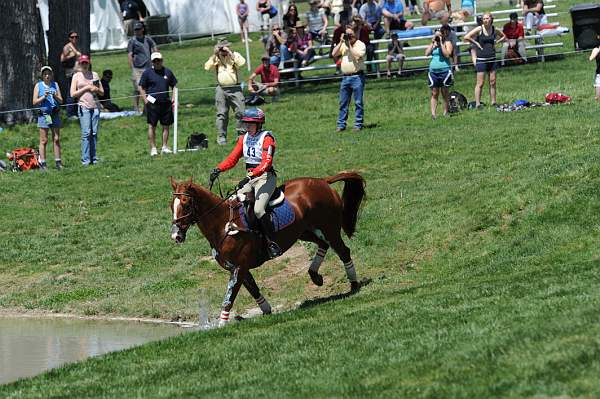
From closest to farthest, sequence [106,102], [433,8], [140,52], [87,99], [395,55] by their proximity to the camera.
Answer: [87,99] < [140,52] < [106,102] < [395,55] < [433,8]

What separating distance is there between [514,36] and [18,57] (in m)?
13.2

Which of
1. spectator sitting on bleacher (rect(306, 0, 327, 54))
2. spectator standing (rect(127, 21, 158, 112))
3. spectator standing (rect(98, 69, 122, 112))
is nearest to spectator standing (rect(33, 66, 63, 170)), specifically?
spectator standing (rect(127, 21, 158, 112))

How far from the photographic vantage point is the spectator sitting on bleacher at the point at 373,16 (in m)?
36.1

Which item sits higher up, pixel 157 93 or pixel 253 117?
pixel 253 117

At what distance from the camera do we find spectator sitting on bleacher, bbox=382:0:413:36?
36688 mm

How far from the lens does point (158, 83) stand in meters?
25.8

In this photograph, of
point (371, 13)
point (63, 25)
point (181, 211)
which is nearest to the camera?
point (181, 211)

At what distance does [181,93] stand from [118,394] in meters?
25.4

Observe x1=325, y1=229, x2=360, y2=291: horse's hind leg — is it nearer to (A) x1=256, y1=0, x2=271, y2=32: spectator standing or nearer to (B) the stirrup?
(B) the stirrup

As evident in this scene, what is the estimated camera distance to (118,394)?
1123 centimetres

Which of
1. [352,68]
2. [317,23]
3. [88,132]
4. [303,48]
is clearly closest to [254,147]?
[88,132]

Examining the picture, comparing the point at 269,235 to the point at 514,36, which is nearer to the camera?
the point at 269,235

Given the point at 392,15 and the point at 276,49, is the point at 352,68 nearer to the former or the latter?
the point at 276,49

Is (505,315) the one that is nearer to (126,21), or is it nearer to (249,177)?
(249,177)
